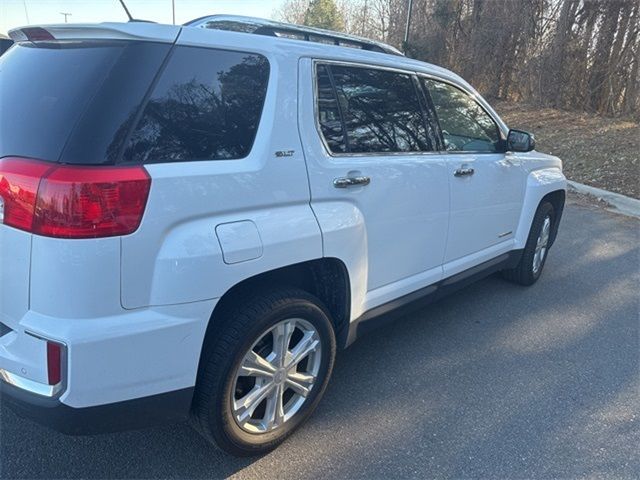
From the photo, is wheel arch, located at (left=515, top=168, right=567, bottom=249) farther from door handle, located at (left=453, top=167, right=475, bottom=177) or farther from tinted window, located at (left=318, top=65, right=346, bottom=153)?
tinted window, located at (left=318, top=65, right=346, bottom=153)

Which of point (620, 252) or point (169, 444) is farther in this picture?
point (620, 252)

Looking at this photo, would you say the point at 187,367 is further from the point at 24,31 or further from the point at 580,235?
the point at 580,235

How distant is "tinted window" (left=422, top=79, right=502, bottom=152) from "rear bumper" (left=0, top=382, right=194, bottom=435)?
2.32 m

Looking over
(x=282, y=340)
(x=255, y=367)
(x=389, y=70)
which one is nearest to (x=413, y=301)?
(x=282, y=340)

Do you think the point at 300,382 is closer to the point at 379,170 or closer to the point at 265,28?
the point at 379,170

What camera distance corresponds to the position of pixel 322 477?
2393mm

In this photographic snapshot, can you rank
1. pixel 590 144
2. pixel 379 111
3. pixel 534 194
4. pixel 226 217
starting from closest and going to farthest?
pixel 226 217, pixel 379 111, pixel 534 194, pixel 590 144

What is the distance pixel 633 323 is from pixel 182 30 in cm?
397

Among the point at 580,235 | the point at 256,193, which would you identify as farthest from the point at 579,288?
the point at 256,193

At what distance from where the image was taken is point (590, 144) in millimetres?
11258

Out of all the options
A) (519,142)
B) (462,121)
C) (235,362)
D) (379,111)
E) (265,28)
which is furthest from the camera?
(519,142)

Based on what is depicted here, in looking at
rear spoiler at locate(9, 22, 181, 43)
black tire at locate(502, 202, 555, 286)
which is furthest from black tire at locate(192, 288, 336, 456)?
black tire at locate(502, 202, 555, 286)

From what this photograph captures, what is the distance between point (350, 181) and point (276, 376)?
39.9 inches

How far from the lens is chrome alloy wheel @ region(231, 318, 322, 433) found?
2.35m
